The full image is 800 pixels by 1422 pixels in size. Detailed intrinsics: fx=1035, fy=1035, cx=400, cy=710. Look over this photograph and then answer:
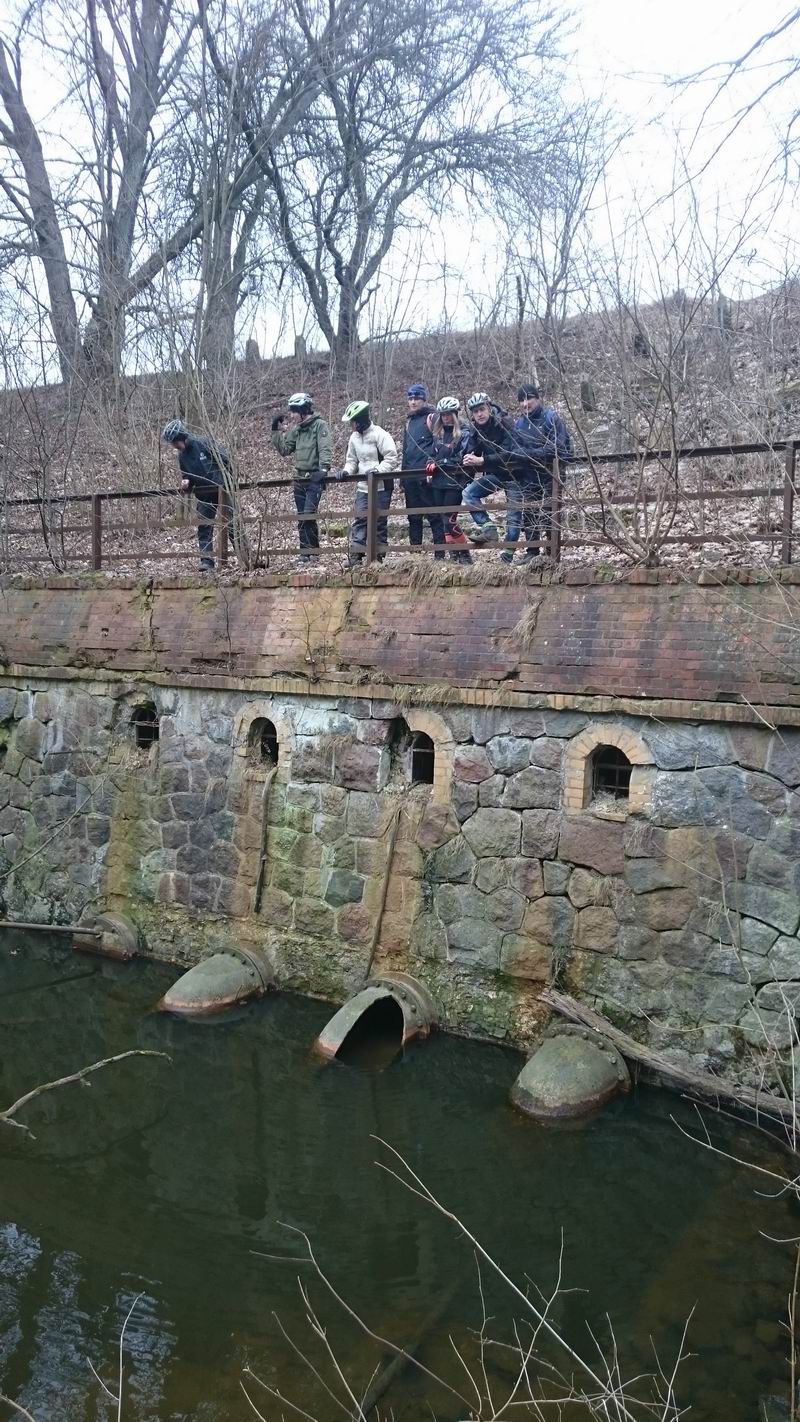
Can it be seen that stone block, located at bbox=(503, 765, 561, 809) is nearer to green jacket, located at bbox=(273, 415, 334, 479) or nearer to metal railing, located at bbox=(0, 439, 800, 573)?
metal railing, located at bbox=(0, 439, 800, 573)

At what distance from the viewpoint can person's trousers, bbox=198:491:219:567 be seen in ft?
32.8

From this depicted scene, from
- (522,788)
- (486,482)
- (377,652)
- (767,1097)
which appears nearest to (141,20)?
(486,482)

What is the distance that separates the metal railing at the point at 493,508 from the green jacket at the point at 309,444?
1.30ft

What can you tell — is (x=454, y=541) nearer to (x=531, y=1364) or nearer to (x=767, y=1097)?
(x=767, y=1097)

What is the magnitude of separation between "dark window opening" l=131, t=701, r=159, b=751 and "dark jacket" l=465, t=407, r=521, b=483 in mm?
3857

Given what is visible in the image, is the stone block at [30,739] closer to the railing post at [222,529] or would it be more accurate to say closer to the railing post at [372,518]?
the railing post at [222,529]

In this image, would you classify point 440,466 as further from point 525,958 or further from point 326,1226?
point 326,1226

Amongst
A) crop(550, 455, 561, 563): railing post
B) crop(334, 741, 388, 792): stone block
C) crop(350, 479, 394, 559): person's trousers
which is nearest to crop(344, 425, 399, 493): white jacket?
crop(350, 479, 394, 559): person's trousers

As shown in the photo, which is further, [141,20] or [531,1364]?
[141,20]

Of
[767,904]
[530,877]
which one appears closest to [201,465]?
[530,877]

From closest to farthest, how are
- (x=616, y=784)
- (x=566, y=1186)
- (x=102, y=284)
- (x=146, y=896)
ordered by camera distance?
(x=566, y=1186) < (x=616, y=784) < (x=146, y=896) < (x=102, y=284)

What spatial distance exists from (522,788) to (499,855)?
53cm

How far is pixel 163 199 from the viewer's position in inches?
707

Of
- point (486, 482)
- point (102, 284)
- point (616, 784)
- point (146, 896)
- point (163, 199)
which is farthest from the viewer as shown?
point (163, 199)
